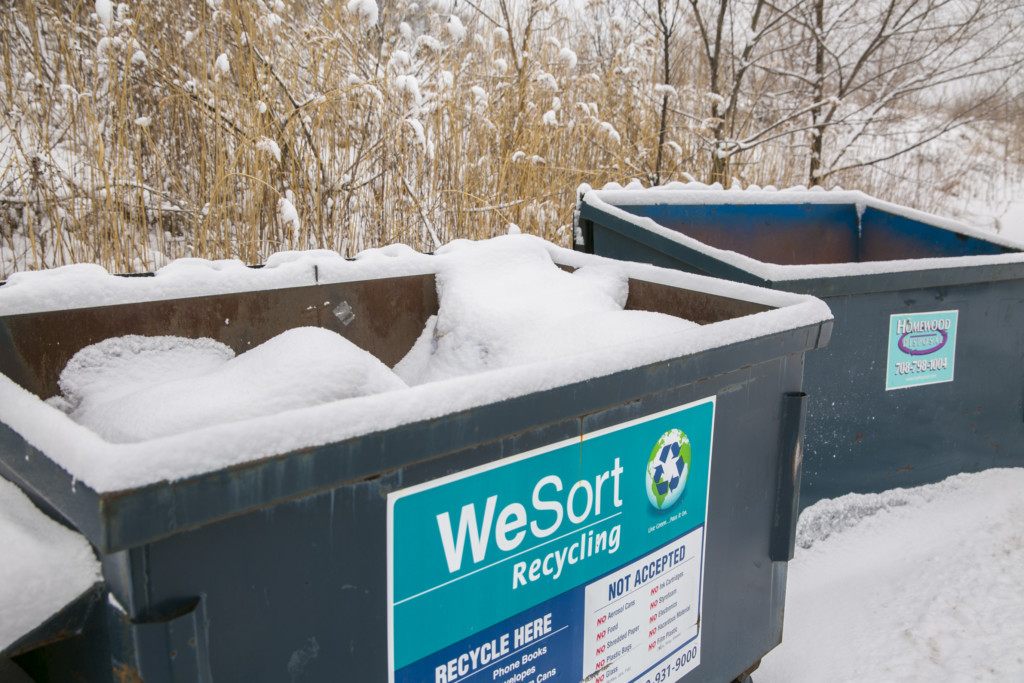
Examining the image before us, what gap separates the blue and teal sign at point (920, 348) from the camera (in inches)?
94.4

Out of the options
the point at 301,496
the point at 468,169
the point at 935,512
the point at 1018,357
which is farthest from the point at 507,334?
the point at 468,169

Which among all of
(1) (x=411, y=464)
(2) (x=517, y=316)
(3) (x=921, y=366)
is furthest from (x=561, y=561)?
(3) (x=921, y=366)

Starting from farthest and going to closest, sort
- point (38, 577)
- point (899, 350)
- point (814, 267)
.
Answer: point (899, 350) < point (814, 267) < point (38, 577)

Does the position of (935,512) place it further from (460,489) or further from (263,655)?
(263,655)

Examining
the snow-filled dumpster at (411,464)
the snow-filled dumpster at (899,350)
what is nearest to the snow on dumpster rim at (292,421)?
the snow-filled dumpster at (411,464)

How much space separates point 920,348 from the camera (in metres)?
2.46

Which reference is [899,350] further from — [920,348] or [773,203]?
[773,203]

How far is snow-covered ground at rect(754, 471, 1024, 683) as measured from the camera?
192 cm

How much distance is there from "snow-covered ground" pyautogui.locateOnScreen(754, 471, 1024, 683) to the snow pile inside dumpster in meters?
1.64

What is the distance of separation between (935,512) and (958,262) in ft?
2.83

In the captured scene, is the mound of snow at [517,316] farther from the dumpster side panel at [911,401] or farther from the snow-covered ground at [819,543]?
the dumpster side panel at [911,401]

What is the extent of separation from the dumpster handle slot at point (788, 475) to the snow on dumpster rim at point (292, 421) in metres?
0.25

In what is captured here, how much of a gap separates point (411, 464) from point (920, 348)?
2.10 m

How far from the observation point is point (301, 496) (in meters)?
0.88
